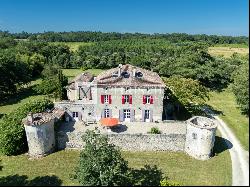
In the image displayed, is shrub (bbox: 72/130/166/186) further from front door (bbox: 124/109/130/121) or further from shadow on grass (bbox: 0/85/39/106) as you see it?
shadow on grass (bbox: 0/85/39/106)

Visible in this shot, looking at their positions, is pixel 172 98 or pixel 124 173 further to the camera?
pixel 172 98

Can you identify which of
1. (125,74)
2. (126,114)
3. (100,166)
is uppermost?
(125,74)

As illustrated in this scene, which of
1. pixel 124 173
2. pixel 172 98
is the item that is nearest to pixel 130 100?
pixel 172 98

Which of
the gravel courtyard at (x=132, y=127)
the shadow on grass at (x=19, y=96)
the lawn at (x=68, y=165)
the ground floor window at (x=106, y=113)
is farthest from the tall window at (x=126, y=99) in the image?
the shadow on grass at (x=19, y=96)

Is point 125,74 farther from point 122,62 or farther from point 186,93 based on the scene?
point 122,62

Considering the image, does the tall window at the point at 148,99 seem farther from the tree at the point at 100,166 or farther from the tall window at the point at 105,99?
the tree at the point at 100,166

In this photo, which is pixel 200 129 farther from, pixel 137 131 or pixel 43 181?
pixel 43 181

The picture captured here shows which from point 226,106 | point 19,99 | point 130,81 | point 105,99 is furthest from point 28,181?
point 19,99
